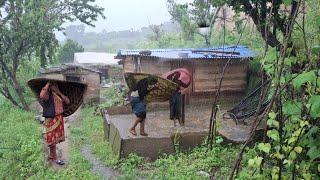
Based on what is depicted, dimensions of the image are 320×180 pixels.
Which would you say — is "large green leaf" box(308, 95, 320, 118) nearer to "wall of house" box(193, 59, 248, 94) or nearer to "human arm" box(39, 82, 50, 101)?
"human arm" box(39, 82, 50, 101)

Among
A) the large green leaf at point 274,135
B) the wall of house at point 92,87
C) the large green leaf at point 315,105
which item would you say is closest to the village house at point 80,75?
the wall of house at point 92,87

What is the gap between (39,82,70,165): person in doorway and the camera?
977 centimetres

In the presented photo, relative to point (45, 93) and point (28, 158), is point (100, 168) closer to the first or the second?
point (28, 158)

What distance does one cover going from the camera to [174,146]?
430 inches

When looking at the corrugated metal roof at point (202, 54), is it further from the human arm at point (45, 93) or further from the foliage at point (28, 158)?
the human arm at point (45, 93)

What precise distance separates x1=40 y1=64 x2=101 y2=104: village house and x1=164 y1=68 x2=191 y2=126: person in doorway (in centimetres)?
1209

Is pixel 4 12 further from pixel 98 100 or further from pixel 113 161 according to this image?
pixel 113 161

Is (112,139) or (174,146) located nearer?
(174,146)

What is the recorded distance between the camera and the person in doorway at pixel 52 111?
9773 millimetres

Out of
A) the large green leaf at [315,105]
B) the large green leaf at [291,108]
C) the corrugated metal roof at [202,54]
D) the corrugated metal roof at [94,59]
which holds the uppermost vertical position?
the large green leaf at [315,105]

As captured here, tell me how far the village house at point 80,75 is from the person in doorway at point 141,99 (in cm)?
1304

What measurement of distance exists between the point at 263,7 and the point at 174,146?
13.8ft

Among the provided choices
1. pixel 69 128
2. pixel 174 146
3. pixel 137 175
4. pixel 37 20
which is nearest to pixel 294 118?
pixel 137 175

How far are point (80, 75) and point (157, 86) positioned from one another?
13.8 m
